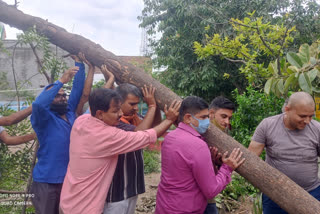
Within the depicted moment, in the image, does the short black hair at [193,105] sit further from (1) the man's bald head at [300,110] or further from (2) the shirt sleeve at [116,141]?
(1) the man's bald head at [300,110]

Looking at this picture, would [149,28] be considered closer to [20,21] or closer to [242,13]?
[242,13]

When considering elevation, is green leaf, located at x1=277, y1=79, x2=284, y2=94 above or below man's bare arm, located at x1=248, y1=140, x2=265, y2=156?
above

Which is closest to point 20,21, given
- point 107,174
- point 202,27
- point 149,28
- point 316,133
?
point 107,174

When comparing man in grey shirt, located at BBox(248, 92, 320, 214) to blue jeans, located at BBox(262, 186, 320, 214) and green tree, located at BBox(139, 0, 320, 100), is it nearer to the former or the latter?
blue jeans, located at BBox(262, 186, 320, 214)

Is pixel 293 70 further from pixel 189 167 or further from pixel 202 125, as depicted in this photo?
pixel 189 167

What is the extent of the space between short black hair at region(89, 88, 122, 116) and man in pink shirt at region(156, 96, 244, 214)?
1.68ft

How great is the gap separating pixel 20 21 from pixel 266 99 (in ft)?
12.7

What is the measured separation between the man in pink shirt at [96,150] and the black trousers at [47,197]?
370 millimetres

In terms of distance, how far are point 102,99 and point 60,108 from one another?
2.26ft

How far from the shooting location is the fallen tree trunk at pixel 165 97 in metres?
2.05

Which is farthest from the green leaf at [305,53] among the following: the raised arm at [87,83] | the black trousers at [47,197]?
the black trousers at [47,197]

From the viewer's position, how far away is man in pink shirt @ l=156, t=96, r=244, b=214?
1898 millimetres

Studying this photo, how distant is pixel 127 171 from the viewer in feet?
7.21

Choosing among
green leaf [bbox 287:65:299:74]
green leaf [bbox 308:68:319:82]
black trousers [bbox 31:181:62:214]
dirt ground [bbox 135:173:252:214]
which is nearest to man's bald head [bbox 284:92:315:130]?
green leaf [bbox 308:68:319:82]
